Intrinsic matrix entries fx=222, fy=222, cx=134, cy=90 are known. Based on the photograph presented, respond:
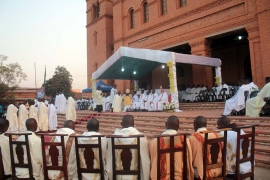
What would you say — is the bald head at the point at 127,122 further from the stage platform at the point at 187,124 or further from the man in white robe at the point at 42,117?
the man in white robe at the point at 42,117

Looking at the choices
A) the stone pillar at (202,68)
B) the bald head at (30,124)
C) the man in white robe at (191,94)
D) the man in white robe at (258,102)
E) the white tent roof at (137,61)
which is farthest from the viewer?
the man in white robe at (191,94)

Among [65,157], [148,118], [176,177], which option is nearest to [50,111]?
[148,118]

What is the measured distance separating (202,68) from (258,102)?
355 inches

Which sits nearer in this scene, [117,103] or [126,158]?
[126,158]

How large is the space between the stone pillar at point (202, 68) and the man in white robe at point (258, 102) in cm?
782

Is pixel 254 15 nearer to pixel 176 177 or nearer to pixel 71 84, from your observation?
pixel 176 177

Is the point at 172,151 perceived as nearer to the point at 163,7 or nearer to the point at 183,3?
the point at 183,3

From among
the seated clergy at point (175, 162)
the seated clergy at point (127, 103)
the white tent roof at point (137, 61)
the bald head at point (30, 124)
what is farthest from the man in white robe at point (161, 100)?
the seated clergy at point (175, 162)

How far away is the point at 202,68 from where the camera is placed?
53.2ft

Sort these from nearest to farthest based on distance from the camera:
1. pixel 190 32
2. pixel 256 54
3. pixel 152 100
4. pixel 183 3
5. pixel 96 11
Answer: pixel 256 54 → pixel 152 100 → pixel 190 32 → pixel 183 3 → pixel 96 11

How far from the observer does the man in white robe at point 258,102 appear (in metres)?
7.25

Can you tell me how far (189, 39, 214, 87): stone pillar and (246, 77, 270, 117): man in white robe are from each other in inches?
308

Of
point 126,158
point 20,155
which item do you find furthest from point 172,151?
point 20,155

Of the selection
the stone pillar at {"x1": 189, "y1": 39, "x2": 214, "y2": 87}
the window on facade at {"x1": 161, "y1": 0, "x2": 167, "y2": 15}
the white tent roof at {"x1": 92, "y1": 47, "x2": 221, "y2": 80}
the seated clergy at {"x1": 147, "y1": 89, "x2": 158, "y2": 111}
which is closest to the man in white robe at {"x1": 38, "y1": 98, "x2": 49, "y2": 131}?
the white tent roof at {"x1": 92, "y1": 47, "x2": 221, "y2": 80}
